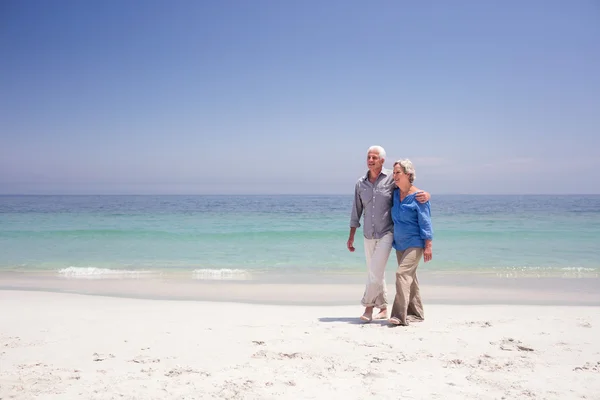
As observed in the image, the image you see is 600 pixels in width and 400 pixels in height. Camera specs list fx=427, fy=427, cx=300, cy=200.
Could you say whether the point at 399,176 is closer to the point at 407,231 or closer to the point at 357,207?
the point at 407,231

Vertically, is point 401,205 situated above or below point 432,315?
above

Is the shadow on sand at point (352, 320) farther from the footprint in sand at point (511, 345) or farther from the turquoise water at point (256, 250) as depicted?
the turquoise water at point (256, 250)

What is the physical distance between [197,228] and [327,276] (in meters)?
12.8

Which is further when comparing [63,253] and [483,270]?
[63,253]

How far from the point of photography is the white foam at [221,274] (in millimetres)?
9086

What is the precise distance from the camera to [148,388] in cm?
307

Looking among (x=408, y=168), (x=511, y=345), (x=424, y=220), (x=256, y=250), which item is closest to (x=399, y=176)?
(x=408, y=168)

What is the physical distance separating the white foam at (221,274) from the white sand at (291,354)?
342cm

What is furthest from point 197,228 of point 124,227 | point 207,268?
point 207,268

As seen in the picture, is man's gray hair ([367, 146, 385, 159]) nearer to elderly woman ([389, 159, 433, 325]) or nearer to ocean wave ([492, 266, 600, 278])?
elderly woman ([389, 159, 433, 325])

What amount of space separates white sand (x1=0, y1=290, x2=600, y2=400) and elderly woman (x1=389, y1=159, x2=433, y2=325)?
1.05 ft

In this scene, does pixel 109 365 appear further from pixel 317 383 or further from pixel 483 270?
pixel 483 270

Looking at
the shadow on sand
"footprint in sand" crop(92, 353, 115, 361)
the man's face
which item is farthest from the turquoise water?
"footprint in sand" crop(92, 353, 115, 361)

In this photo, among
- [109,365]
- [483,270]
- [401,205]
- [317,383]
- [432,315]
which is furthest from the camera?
[483,270]
